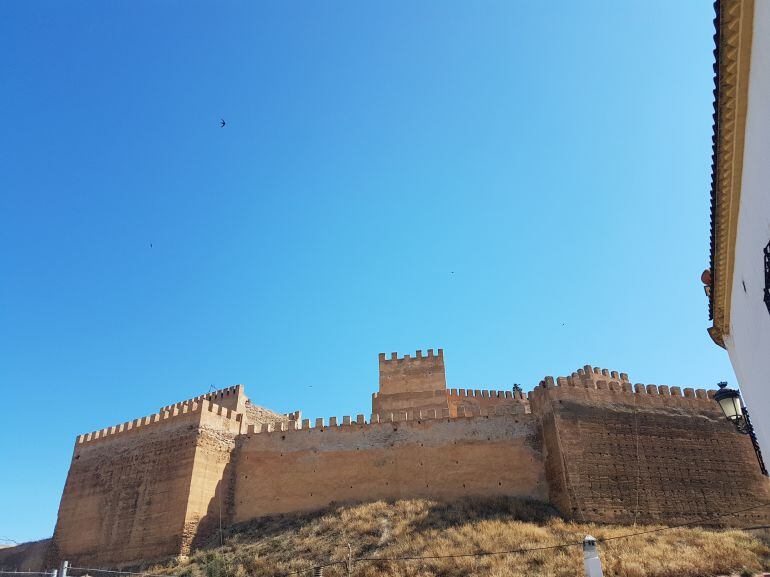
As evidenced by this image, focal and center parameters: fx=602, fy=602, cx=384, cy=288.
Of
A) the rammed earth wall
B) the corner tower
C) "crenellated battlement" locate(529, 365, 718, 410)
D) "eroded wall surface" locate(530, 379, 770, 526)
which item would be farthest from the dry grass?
the corner tower

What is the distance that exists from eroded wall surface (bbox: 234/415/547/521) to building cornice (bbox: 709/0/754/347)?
1408 cm

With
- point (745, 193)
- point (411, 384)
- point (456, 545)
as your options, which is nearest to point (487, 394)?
point (411, 384)

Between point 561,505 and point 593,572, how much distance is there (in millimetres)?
9392

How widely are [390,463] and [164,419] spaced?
30.9ft

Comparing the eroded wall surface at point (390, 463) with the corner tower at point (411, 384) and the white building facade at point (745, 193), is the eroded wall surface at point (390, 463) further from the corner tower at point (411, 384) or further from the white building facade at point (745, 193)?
the white building facade at point (745, 193)

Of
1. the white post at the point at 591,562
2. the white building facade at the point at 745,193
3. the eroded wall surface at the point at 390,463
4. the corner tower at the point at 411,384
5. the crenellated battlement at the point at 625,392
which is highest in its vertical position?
the corner tower at the point at 411,384

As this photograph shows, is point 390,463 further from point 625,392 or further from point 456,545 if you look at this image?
point 625,392

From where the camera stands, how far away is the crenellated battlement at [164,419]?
2398 centimetres

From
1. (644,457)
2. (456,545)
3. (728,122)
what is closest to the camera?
(728,122)

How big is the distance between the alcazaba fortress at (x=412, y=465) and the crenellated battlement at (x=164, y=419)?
0.06 metres

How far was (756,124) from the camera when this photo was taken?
5559 mm

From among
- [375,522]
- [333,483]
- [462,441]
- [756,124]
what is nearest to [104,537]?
[333,483]

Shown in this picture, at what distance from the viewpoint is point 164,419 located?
24406mm

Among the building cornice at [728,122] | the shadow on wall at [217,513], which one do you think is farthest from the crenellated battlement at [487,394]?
the building cornice at [728,122]
